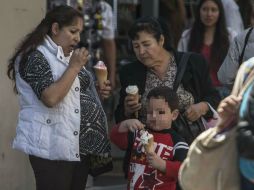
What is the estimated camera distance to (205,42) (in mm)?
7930

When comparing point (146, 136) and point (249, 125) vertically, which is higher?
point (249, 125)

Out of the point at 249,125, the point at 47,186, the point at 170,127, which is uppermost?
the point at 249,125

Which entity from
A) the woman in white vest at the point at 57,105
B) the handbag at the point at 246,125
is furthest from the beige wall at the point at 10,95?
the handbag at the point at 246,125

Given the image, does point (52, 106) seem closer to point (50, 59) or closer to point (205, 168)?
point (50, 59)

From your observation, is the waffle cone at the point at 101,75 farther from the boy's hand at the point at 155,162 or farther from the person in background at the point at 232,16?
the person in background at the point at 232,16

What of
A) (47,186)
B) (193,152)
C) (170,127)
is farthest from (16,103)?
(193,152)

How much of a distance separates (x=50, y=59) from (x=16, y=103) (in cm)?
168

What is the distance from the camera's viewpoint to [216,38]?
7855 mm

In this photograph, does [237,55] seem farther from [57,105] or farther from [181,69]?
[57,105]

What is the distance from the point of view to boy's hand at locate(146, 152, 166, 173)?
4898 millimetres

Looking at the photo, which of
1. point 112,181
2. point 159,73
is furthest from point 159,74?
point 112,181

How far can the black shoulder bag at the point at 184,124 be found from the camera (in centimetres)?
538

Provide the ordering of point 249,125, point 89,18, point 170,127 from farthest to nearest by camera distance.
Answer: point 89,18 < point 170,127 < point 249,125

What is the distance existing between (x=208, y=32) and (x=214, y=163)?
4324mm
